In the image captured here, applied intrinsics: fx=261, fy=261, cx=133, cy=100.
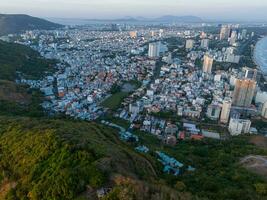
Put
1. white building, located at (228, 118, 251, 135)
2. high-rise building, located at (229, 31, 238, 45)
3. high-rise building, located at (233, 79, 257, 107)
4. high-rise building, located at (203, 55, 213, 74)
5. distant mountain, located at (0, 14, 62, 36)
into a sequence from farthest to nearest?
high-rise building, located at (229, 31, 238, 45), distant mountain, located at (0, 14, 62, 36), high-rise building, located at (203, 55, 213, 74), high-rise building, located at (233, 79, 257, 107), white building, located at (228, 118, 251, 135)

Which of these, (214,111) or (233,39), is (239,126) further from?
(233,39)

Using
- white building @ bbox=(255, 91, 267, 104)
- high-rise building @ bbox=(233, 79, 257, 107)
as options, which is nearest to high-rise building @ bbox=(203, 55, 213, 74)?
white building @ bbox=(255, 91, 267, 104)

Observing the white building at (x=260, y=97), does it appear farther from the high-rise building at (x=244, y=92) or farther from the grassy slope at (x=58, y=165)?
the grassy slope at (x=58, y=165)

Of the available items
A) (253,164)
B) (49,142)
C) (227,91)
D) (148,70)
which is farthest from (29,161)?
(148,70)

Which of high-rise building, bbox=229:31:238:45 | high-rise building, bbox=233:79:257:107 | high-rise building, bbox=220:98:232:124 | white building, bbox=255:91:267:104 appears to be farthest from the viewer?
high-rise building, bbox=229:31:238:45

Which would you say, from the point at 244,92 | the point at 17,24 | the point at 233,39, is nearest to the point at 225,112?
the point at 244,92

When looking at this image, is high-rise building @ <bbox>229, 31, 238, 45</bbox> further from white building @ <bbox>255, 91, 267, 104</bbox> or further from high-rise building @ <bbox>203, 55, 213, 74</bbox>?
white building @ <bbox>255, 91, 267, 104</bbox>
